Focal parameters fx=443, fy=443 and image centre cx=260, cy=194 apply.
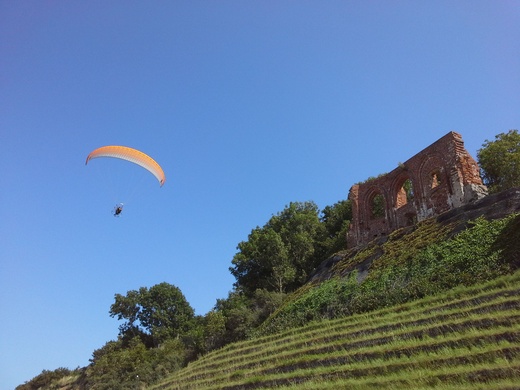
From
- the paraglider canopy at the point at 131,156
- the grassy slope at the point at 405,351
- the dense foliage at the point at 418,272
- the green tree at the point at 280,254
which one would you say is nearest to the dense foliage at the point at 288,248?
the green tree at the point at 280,254

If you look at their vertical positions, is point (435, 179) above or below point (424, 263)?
above

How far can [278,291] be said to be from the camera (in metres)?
34.5

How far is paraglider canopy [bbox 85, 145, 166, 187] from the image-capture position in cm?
2175

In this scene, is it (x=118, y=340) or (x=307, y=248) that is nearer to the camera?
(x=307, y=248)

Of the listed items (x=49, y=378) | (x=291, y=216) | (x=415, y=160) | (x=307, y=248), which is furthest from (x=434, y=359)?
(x=49, y=378)

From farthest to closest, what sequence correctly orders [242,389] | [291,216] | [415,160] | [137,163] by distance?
1. [291,216]
2. [415,160]
3. [137,163]
4. [242,389]

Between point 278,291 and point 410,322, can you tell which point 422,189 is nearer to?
point 278,291

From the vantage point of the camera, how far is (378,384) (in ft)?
29.5

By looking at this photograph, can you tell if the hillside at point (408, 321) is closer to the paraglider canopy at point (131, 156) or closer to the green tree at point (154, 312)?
the paraglider canopy at point (131, 156)

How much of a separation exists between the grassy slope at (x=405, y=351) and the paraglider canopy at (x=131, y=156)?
10.5 metres

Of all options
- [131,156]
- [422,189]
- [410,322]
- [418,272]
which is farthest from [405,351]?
[422,189]

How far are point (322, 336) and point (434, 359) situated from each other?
5968 mm

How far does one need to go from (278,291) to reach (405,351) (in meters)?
24.7

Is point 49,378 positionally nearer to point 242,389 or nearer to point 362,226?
point 362,226
